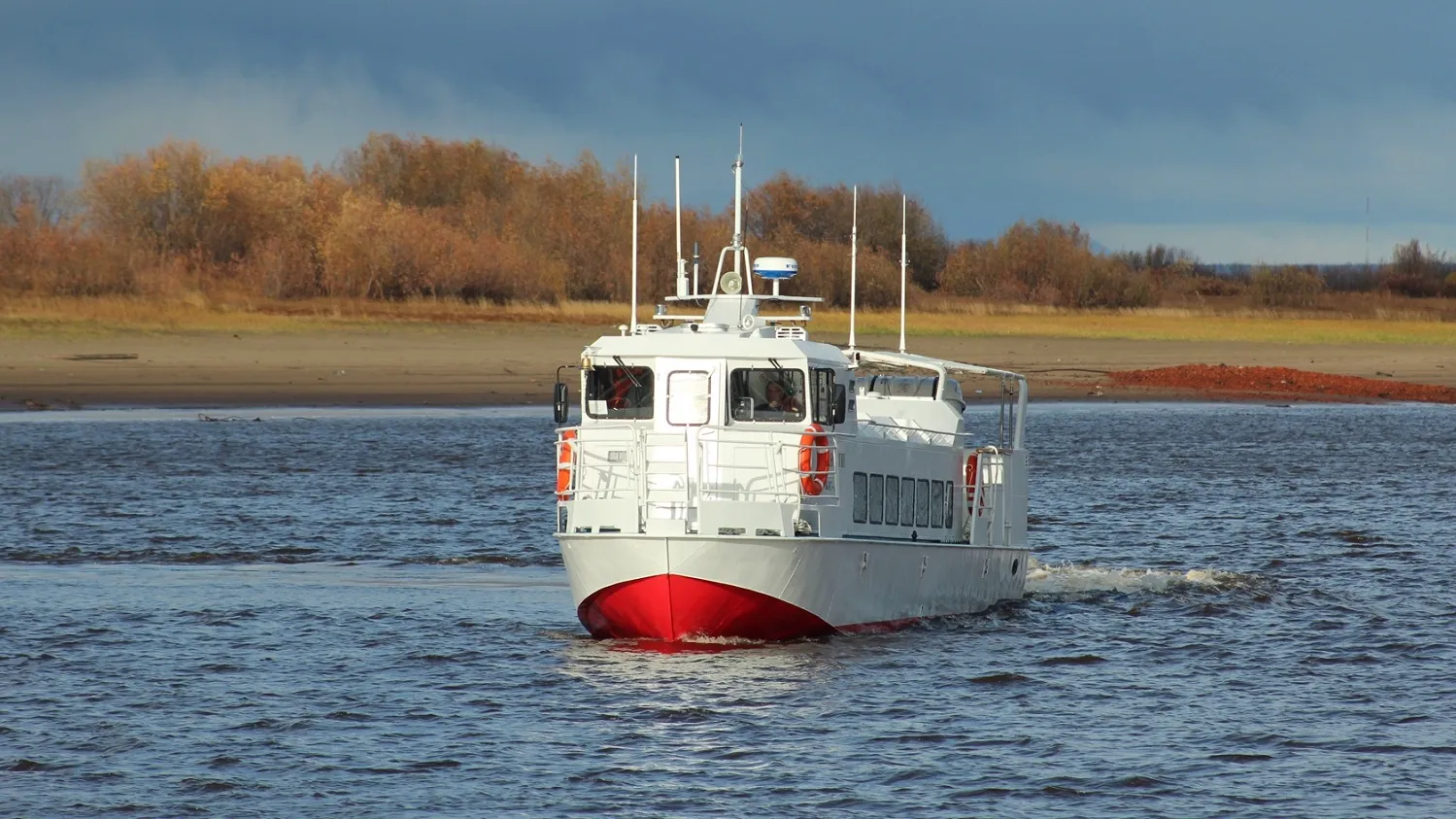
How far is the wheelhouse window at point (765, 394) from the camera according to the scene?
794 inches

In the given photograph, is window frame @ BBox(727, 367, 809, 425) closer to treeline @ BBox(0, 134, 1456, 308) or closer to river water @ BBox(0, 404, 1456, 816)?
river water @ BBox(0, 404, 1456, 816)

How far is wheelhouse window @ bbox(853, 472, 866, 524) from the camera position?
20.1m

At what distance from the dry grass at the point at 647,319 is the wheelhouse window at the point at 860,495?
4255cm

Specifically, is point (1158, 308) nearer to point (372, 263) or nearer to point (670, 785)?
point (372, 263)

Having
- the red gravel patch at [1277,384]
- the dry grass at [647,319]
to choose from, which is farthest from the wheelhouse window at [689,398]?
the red gravel patch at [1277,384]

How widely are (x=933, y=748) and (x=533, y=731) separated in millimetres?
3448

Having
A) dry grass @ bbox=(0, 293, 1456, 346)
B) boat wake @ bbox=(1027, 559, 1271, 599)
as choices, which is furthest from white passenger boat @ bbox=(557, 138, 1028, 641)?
dry grass @ bbox=(0, 293, 1456, 346)

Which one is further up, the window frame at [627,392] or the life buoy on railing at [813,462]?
the window frame at [627,392]

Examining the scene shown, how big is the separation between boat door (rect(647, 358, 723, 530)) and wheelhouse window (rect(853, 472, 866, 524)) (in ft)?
4.95

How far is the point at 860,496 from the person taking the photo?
66.1 ft

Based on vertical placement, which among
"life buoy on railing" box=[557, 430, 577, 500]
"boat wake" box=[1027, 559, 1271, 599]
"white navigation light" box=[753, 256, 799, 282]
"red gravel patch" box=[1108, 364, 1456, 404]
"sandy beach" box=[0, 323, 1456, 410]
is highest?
"white navigation light" box=[753, 256, 799, 282]

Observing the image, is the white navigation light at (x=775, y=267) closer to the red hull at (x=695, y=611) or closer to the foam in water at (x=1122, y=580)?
the red hull at (x=695, y=611)

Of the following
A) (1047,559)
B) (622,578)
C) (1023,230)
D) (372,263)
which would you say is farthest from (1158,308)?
(622,578)

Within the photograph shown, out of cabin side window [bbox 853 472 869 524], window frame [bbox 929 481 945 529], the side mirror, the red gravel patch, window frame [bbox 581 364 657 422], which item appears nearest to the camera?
the side mirror
